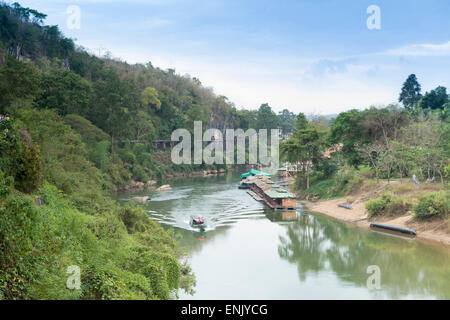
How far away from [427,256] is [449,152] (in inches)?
408

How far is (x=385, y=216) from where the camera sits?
2023 cm

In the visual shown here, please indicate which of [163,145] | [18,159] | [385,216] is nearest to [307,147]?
[385,216]

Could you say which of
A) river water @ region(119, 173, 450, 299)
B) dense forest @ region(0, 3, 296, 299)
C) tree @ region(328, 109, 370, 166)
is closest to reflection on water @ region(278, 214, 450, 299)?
river water @ region(119, 173, 450, 299)

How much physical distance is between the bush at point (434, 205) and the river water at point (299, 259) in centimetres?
170

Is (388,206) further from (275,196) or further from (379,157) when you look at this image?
(275,196)

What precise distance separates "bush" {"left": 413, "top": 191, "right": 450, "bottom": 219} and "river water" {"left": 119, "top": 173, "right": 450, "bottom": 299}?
1705 millimetres

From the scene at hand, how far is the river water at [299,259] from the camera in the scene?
11859 mm

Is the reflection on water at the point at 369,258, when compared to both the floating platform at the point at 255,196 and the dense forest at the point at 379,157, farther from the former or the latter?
the floating platform at the point at 255,196

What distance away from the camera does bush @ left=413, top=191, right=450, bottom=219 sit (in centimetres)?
1734

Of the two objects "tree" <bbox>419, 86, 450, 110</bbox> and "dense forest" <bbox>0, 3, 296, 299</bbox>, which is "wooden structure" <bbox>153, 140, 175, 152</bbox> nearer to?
"dense forest" <bbox>0, 3, 296, 299</bbox>

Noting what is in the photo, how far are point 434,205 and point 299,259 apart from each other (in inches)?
276

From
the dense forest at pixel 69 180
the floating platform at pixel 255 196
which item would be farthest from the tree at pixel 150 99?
the floating platform at pixel 255 196
